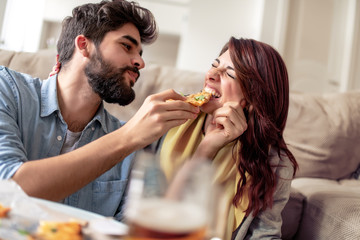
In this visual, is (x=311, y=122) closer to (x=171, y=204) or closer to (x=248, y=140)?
(x=248, y=140)

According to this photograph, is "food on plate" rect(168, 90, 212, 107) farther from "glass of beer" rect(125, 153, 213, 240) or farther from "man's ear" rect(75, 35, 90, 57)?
"glass of beer" rect(125, 153, 213, 240)

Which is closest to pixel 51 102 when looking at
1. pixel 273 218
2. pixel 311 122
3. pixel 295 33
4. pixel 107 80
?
pixel 107 80

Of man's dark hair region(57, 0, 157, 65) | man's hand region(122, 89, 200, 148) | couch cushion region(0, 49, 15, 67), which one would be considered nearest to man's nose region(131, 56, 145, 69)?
man's dark hair region(57, 0, 157, 65)

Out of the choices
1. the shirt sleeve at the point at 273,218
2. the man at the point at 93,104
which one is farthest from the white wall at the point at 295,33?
the shirt sleeve at the point at 273,218

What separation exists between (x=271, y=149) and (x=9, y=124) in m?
1.12

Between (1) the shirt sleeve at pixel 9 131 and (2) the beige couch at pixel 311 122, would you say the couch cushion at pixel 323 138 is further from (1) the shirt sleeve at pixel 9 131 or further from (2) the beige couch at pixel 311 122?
(1) the shirt sleeve at pixel 9 131

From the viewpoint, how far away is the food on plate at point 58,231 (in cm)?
56

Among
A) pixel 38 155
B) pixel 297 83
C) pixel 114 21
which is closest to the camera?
pixel 38 155

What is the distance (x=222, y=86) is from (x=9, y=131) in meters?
0.89

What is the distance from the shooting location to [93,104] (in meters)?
1.51

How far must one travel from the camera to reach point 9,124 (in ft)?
3.65

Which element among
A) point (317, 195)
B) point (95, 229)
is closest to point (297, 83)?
point (317, 195)

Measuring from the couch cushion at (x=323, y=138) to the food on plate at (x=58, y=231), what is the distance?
1.77 meters

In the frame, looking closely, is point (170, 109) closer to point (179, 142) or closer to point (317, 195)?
point (179, 142)
